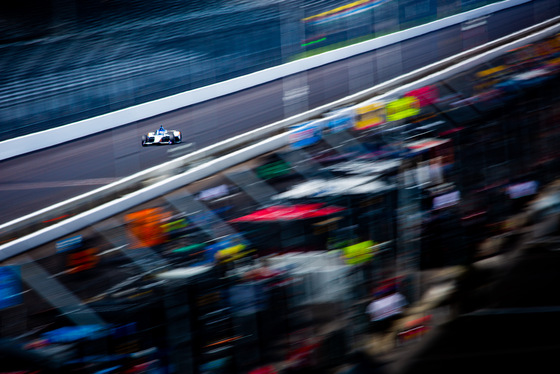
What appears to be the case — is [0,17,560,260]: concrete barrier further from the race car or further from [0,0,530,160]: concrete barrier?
[0,0,530,160]: concrete barrier

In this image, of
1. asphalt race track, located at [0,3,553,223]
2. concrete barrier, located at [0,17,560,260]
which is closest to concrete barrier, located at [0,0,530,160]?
asphalt race track, located at [0,3,553,223]

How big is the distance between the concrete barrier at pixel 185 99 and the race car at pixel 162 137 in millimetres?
111

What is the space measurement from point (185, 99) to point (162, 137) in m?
0.30

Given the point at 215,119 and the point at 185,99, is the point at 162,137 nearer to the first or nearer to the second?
the point at 185,99

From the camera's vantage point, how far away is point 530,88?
3.22 m

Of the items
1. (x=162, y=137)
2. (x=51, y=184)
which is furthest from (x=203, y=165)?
(x=51, y=184)

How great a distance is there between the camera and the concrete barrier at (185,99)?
10.5ft

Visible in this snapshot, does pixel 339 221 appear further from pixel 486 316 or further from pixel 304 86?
pixel 304 86

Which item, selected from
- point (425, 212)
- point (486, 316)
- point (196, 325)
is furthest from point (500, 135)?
point (196, 325)

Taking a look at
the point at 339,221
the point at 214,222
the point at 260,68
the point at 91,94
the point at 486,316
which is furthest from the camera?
the point at 260,68

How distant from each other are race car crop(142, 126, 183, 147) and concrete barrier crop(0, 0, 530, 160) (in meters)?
0.11

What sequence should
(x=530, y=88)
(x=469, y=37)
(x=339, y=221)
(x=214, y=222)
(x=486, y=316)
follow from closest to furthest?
(x=339, y=221) < (x=486, y=316) < (x=214, y=222) < (x=530, y=88) < (x=469, y=37)

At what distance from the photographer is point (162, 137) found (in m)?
3.70

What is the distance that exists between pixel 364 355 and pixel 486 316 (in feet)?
1.92
